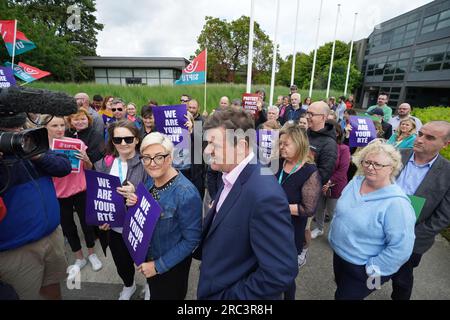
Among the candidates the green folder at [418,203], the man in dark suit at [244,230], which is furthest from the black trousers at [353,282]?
the man in dark suit at [244,230]

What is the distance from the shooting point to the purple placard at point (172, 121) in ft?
12.3

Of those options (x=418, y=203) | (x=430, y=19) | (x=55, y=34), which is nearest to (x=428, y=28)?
(x=430, y=19)

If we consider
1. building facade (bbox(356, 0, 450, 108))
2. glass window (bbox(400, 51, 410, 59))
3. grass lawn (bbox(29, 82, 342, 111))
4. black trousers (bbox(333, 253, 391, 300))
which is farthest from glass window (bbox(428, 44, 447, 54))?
black trousers (bbox(333, 253, 391, 300))

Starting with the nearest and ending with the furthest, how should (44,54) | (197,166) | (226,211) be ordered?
1. (226,211)
2. (197,166)
3. (44,54)

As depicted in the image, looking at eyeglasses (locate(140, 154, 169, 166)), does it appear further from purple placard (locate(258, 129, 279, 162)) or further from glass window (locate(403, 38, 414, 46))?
glass window (locate(403, 38, 414, 46))

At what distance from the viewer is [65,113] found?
1.29 metres

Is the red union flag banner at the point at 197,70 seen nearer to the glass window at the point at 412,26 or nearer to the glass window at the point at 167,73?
the glass window at the point at 167,73

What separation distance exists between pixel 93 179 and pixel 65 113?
2.99 ft

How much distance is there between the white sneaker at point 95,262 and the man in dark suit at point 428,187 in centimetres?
A: 343

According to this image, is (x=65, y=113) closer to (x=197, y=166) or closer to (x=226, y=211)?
(x=226, y=211)

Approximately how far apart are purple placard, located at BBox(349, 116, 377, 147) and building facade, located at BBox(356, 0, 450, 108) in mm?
26179

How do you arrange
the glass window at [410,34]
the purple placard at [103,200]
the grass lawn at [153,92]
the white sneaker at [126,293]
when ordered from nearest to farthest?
the purple placard at [103,200] → the white sneaker at [126,293] → the grass lawn at [153,92] → the glass window at [410,34]

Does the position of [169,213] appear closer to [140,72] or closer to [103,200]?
[103,200]
